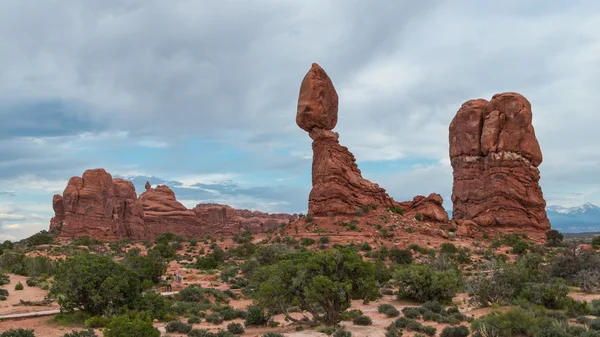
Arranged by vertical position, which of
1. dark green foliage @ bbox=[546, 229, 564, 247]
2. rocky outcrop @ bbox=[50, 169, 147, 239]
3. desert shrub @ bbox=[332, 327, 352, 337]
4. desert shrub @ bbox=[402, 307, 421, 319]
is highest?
rocky outcrop @ bbox=[50, 169, 147, 239]

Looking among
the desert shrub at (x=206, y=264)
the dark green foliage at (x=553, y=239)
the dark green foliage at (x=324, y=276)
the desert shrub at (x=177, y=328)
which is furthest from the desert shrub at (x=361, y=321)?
the dark green foliage at (x=553, y=239)

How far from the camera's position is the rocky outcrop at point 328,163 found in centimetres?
4569

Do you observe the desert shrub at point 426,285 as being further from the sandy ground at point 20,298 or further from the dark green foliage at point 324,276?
the sandy ground at point 20,298

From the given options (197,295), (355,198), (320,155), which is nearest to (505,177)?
(355,198)

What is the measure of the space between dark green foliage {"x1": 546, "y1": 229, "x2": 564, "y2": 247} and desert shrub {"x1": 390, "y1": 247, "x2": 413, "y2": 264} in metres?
17.3

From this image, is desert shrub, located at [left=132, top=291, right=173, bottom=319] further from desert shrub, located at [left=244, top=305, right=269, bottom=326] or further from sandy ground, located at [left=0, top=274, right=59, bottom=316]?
sandy ground, located at [left=0, top=274, right=59, bottom=316]

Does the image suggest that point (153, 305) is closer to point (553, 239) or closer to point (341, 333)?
point (341, 333)

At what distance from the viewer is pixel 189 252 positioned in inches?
A: 1731

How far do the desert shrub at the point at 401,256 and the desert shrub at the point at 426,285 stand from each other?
12296mm

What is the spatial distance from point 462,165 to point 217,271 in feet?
108

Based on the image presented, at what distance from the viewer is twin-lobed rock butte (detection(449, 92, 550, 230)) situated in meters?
49.7

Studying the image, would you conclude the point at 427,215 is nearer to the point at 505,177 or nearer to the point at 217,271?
the point at 505,177

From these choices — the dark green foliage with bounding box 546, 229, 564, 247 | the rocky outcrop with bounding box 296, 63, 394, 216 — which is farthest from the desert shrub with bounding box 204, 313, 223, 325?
the dark green foliage with bounding box 546, 229, 564, 247

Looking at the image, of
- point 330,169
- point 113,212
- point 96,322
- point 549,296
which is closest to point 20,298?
point 96,322
